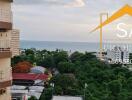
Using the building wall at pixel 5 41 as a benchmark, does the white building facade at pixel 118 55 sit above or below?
below

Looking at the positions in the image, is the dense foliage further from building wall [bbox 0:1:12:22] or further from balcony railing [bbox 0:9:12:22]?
balcony railing [bbox 0:9:12:22]

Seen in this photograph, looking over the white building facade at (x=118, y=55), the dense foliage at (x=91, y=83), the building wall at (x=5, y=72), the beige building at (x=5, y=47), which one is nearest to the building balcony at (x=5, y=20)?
the beige building at (x=5, y=47)

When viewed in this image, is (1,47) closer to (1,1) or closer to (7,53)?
(7,53)

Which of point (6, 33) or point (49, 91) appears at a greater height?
point (6, 33)

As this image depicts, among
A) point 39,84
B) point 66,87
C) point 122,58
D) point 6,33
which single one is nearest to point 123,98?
point 66,87

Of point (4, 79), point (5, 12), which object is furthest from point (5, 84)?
point (5, 12)

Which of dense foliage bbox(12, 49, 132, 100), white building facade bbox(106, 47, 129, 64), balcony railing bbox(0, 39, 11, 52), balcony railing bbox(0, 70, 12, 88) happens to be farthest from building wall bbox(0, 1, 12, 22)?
white building facade bbox(106, 47, 129, 64)

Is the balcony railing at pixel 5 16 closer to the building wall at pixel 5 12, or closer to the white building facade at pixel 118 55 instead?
the building wall at pixel 5 12
